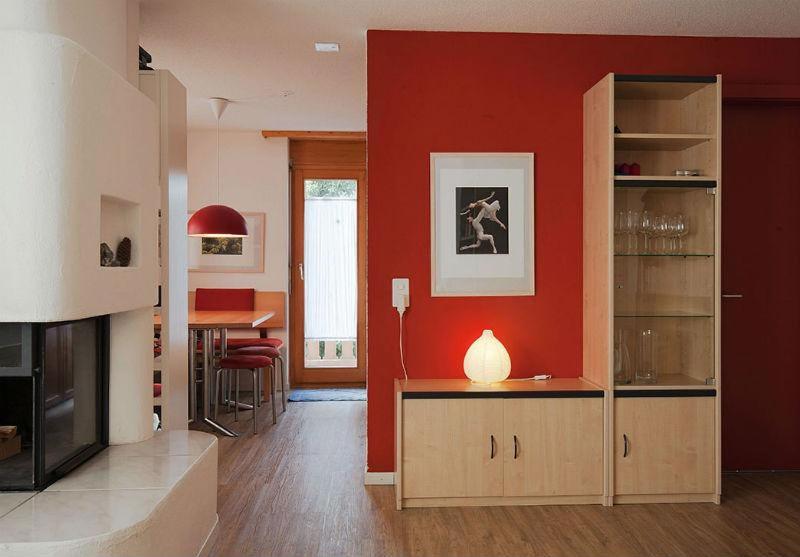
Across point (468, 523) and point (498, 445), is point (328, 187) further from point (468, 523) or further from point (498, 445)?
point (468, 523)

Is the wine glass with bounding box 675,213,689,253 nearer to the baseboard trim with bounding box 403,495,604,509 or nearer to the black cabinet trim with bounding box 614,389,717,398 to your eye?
the black cabinet trim with bounding box 614,389,717,398

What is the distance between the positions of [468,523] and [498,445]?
0.43 m

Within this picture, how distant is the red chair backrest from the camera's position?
22.9 ft

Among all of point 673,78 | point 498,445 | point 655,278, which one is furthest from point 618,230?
point 498,445

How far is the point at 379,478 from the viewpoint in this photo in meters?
4.11

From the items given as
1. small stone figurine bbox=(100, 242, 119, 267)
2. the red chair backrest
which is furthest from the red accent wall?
the red chair backrest

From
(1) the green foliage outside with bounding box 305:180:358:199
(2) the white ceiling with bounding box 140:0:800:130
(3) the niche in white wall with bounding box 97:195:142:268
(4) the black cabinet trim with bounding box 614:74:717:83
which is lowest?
(3) the niche in white wall with bounding box 97:195:142:268

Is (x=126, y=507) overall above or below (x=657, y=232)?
below

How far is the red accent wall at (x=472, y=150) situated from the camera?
4105mm

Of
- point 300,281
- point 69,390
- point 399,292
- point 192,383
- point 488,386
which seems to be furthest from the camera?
point 300,281

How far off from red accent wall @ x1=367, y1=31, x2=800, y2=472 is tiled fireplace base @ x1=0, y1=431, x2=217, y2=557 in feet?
4.22

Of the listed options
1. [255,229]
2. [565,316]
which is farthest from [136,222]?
[255,229]

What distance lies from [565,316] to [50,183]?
281cm

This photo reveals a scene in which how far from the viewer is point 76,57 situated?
247 centimetres
